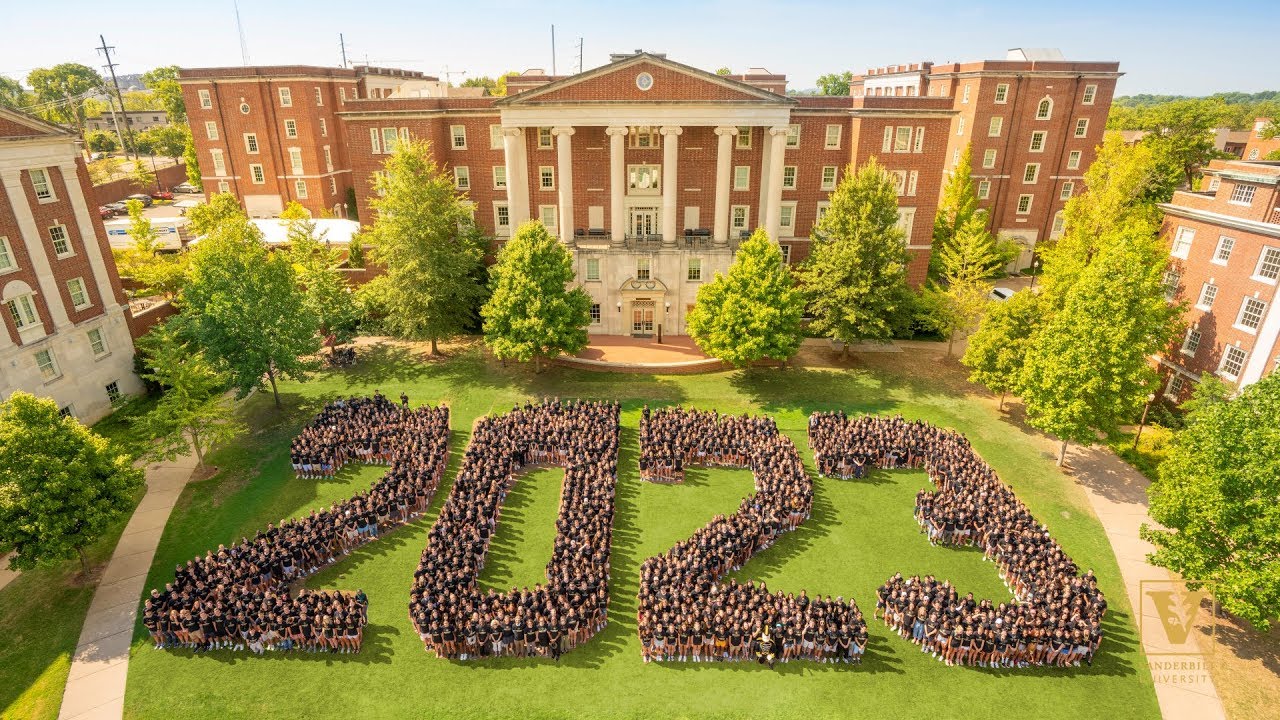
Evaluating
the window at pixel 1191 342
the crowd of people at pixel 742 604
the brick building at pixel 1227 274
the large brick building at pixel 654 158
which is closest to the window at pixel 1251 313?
the brick building at pixel 1227 274

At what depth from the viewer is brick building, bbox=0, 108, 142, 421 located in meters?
29.5

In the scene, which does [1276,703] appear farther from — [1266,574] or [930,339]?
[930,339]

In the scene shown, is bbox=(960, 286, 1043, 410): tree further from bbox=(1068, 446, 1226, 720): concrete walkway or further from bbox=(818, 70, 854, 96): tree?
bbox=(818, 70, 854, 96): tree

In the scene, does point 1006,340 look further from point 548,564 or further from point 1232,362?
point 548,564

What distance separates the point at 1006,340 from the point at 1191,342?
8.35 m

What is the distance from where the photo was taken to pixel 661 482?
28641 millimetres

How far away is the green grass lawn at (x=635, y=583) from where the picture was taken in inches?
723

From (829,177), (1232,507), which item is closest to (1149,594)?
(1232,507)

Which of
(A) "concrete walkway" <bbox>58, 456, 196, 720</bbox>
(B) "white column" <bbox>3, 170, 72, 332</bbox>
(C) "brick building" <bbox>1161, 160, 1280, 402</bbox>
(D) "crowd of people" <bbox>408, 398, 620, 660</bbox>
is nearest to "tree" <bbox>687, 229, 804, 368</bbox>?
(D) "crowd of people" <bbox>408, 398, 620, 660</bbox>

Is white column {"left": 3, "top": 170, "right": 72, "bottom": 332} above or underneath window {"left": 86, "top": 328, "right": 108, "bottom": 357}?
above

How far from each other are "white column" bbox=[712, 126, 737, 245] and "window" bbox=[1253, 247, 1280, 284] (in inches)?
1067

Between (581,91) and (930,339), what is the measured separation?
29.2 m

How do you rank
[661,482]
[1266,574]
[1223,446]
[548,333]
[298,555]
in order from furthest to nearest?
[548,333] < [661,482] < [298,555] < [1223,446] < [1266,574]

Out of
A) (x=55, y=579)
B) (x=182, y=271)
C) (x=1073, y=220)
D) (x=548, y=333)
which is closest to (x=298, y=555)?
(x=55, y=579)
